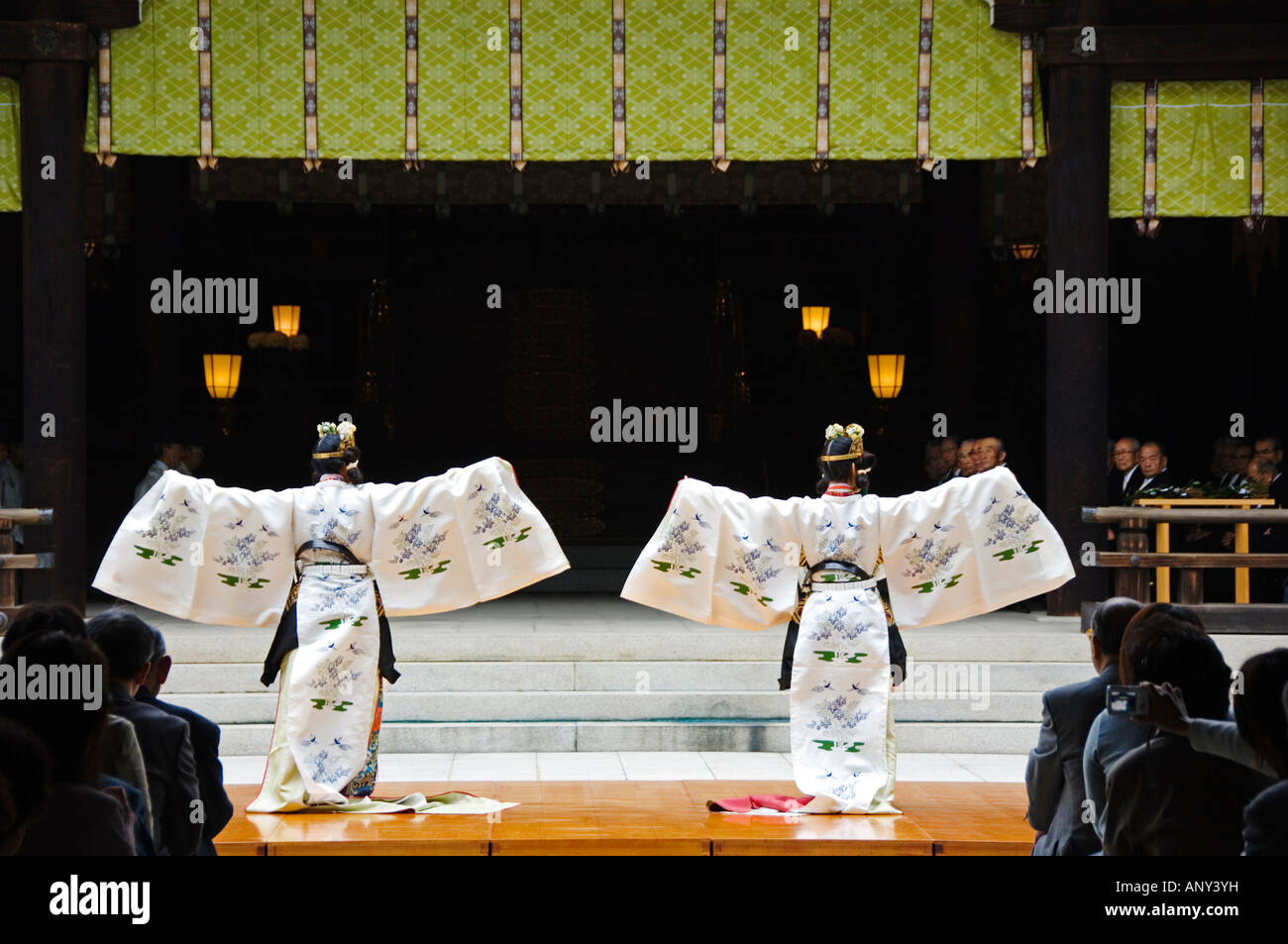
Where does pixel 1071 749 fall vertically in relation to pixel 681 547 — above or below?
below

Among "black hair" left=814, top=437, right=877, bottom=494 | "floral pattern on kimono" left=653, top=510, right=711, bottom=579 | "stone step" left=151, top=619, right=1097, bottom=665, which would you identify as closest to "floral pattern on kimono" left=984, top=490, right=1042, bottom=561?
"black hair" left=814, top=437, right=877, bottom=494

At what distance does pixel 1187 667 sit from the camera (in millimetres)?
3812

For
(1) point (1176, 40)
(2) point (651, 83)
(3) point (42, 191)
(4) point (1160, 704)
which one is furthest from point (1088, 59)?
(4) point (1160, 704)

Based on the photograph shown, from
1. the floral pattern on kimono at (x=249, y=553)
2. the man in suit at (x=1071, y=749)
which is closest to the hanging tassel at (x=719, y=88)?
the floral pattern on kimono at (x=249, y=553)

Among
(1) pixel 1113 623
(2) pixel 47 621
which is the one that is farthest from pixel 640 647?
(2) pixel 47 621

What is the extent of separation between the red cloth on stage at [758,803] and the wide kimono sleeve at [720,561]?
795mm

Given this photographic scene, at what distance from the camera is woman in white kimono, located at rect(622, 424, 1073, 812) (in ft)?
23.4

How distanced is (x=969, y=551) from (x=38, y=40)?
22.1 ft

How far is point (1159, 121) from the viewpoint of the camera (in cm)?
1052

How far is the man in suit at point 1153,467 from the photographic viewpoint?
11.2 m

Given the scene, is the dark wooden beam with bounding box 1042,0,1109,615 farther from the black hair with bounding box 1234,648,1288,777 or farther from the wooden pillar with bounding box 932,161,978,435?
the black hair with bounding box 1234,648,1288,777

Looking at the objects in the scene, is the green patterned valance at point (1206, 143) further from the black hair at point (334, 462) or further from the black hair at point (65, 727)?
the black hair at point (65, 727)

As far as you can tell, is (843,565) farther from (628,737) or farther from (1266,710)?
(1266,710)
